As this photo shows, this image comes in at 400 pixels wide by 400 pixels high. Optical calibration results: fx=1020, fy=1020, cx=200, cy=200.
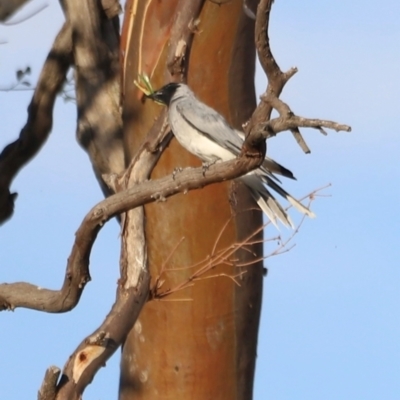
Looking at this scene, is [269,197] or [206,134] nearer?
[269,197]

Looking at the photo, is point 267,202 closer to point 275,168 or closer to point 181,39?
point 275,168

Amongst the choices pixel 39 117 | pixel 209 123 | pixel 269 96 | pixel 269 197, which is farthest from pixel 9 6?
pixel 269 96

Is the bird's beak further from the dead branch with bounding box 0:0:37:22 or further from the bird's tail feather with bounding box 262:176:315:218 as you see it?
the dead branch with bounding box 0:0:37:22

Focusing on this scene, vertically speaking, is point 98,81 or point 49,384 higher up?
point 98,81

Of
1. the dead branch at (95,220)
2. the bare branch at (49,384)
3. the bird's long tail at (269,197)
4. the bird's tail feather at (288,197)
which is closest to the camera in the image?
the dead branch at (95,220)

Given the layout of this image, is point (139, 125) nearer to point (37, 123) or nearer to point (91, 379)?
point (37, 123)

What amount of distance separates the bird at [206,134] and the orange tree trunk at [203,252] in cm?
26

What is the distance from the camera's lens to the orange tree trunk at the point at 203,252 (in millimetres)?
4184

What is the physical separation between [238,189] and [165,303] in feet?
1.85

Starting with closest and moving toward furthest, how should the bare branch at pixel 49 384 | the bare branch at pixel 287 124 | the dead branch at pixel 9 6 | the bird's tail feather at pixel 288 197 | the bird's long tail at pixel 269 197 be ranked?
1. the bare branch at pixel 287 124
2. the bare branch at pixel 49 384
3. the bird's tail feather at pixel 288 197
4. the bird's long tail at pixel 269 197
5. the dead branch at pixel 9 6

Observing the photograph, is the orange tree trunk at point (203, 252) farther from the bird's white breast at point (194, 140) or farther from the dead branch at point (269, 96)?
the dead branch at point (269, 96)

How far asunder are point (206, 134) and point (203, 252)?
2.04 feet

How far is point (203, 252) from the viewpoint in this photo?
4.18 meters

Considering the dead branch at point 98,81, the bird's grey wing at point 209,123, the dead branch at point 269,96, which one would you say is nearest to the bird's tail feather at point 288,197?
the bird's grey wing at point 209,123
